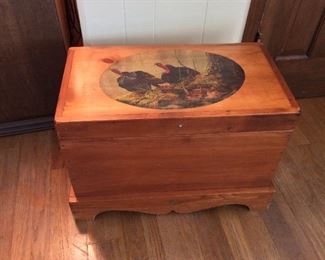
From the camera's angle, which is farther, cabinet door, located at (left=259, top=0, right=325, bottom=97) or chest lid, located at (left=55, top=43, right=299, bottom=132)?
cabinet door, located at (left=259, top=0, right=325, bottom=97)

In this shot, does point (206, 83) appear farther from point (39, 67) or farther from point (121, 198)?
point (39, 67)

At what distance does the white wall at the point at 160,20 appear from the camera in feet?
3.61

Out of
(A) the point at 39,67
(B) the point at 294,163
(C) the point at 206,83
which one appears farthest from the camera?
(B) the point at 294,163

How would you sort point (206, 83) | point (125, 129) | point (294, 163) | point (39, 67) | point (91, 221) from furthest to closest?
point (294, 163)
point (39, 67)
point (91, 221)
point (206, 83)
point (125, 129)

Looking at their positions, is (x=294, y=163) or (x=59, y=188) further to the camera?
(x=294, y=163)

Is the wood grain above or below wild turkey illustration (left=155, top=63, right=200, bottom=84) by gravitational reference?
below

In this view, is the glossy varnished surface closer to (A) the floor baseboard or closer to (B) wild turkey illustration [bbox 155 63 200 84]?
(B) wild turkey illustration [bbox 155 63 200 84]

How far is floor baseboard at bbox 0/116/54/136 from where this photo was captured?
4.24 ft

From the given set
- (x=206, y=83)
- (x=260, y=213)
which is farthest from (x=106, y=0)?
(x=260, y=213)

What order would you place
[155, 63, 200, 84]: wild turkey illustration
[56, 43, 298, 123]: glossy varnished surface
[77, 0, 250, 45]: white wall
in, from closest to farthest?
[56, 43, 298, 123]: glossy varnished surface
[155, 63, 200, 84]: wild turkey illustration
[77, 0, 250, 45]: white wall

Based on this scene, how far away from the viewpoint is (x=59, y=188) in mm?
1147

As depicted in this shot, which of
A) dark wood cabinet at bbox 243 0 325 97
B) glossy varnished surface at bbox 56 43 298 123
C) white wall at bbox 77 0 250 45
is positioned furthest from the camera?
dark wood cabinet at bbox 243 0 325 97

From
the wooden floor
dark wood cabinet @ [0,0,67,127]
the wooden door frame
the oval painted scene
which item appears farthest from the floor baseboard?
the wooden door frame

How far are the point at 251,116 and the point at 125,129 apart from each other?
324mm
